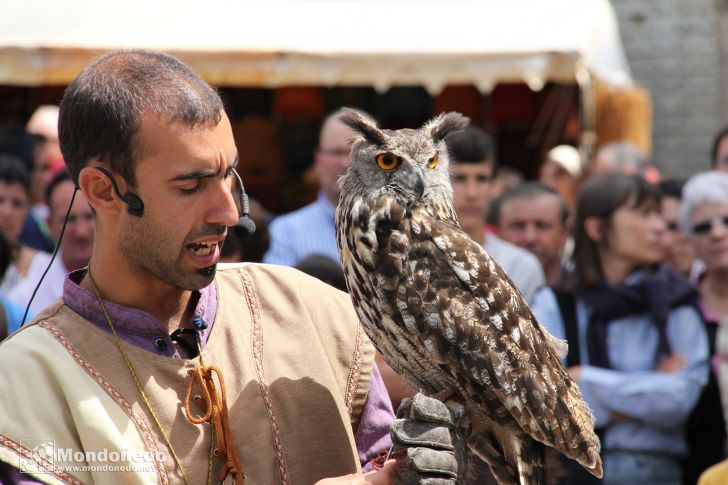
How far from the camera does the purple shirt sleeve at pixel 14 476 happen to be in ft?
6.24

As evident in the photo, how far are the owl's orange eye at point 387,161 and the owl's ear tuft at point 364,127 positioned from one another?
0.06m

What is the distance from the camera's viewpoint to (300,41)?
771cm

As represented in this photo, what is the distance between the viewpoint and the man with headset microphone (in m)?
1.96

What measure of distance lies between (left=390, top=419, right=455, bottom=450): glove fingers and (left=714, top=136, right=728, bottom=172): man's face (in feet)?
14.5

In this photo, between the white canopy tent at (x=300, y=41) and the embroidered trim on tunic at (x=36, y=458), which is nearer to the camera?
the embroidered trim on tunic at (x=36, y=458)

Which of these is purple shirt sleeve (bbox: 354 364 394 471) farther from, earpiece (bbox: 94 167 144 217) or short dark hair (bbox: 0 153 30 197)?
short dark hair (bbox: 0 153 30 197)

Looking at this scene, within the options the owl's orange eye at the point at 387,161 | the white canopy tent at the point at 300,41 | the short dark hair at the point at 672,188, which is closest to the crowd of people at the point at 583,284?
the short dark hair at the point at 672,188

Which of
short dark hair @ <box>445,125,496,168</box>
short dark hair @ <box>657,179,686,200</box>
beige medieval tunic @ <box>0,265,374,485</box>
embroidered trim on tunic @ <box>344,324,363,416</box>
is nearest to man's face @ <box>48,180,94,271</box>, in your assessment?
short dark hair @ <box>445,125,496,168</box>

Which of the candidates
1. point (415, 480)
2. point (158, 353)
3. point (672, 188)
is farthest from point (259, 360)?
point (672, 188)

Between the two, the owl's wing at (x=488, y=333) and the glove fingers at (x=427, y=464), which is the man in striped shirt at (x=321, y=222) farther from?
the glove fingers at (x=427, y=464)

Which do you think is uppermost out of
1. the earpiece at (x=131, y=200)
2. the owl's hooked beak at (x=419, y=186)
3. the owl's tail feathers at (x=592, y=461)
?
the earpiece at (x=131, y=200)

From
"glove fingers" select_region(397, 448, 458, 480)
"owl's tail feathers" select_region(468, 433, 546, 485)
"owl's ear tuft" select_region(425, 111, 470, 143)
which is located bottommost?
"owl's tail feathers" select_region(468, 433, 546, 485)

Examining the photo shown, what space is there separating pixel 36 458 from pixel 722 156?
16.6 ft

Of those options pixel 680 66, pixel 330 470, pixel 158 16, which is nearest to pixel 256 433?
pixel 330 470
